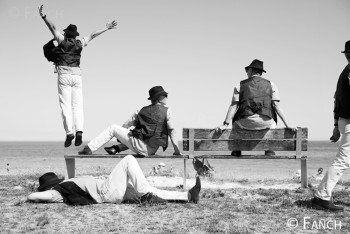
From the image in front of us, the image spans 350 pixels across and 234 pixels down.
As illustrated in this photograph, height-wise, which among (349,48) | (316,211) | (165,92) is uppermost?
(349,48)

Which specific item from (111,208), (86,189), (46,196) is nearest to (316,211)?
(111,208)

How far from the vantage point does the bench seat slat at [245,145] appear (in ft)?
22.2

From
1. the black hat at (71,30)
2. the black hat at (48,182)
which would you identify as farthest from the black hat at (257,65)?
the black hat at (48,182)

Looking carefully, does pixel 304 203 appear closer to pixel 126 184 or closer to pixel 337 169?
pixel 337 169

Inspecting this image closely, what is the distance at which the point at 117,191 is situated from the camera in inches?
215

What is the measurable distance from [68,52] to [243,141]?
12.1 ft

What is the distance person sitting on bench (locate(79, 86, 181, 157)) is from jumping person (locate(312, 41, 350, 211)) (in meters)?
2.40

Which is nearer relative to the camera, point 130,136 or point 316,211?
point 316,211

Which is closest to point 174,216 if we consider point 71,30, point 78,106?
point 78,106

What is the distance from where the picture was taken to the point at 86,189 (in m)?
5.50

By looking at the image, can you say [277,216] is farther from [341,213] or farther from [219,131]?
[219,131]

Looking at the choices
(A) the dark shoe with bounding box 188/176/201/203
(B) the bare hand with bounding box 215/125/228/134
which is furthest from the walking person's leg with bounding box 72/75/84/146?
(A) the dark shoe with bounding box 188/176/201/203

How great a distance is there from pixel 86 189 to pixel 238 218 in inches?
83.3

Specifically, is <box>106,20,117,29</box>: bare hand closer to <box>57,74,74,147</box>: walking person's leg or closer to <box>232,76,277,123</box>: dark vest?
<box>57,74,74,147</box>: walking person's leg
